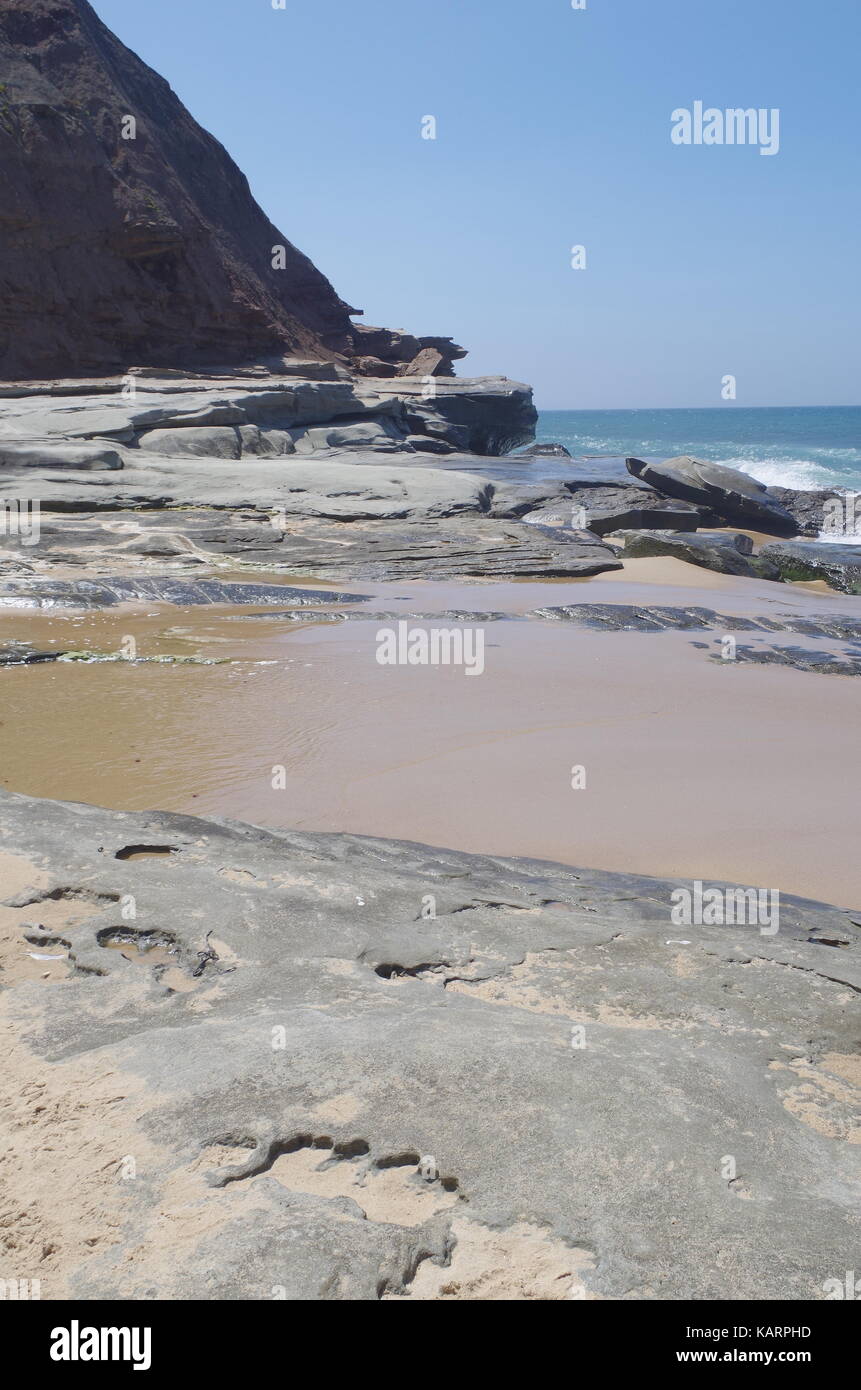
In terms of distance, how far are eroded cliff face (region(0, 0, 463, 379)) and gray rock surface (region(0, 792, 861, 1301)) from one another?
78.8ft

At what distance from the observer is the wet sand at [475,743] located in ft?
16.6

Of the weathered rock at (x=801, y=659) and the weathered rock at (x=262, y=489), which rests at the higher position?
the weathered rock at (x=262, y=489)

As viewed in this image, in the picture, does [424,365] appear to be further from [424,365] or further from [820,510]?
[820,510]

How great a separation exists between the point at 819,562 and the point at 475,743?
46.2 feet

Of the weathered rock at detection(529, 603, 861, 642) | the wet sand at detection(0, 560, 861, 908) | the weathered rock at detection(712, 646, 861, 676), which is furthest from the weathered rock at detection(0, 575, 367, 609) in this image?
the weathered rock at detection(712, 646, 861, 676)

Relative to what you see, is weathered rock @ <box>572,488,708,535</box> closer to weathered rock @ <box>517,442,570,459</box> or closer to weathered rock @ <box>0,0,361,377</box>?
weathered rock @ <box>517,442,570,459</box>

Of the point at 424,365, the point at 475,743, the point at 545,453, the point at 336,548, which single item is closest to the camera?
the point at 475,743

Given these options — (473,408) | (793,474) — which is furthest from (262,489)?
(793,474)

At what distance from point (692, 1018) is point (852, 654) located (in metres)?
7.84

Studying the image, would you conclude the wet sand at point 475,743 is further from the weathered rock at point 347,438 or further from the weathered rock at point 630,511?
the weathered rock at point 347,438

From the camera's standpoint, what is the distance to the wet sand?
5.05m

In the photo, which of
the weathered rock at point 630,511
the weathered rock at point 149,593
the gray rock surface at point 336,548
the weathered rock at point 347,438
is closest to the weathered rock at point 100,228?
the weathered rock at point 347,438

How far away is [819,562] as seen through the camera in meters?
18.5

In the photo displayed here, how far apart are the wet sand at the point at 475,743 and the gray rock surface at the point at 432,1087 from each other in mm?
1509
